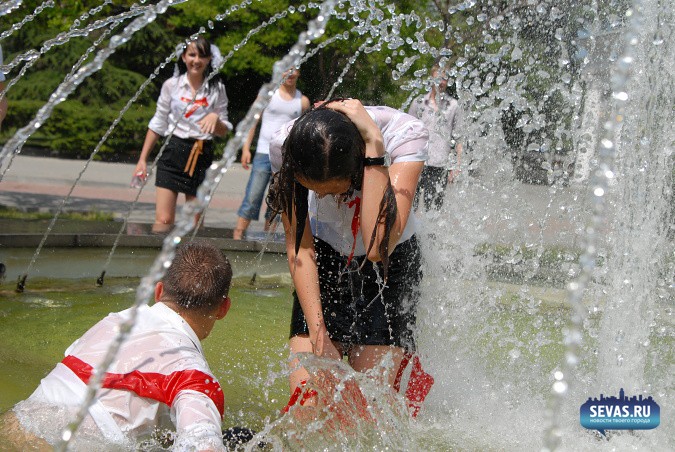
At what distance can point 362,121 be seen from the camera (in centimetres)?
283

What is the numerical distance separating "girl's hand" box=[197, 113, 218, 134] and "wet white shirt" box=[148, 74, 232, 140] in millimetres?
36

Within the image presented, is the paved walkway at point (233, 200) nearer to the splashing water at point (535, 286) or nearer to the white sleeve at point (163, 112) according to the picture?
the splashing water at point (535, 286)

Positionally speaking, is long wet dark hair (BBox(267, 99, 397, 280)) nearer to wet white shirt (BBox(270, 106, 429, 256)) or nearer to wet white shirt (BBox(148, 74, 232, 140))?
wet white shirt (BBox(270, 106, 429, 256))

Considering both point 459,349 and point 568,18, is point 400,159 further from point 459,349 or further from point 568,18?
point 568,18

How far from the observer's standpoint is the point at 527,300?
5488 millimetres

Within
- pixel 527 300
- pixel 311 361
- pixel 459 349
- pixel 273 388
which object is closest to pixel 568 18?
pixel 527 300

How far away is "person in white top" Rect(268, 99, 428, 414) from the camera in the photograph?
2.73 meters

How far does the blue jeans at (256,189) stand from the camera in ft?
25.1

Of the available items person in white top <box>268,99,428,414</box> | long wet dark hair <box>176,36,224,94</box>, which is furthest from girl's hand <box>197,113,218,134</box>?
person in white top <box>268,99,428,414</box>

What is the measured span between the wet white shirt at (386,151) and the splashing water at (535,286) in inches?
10.7

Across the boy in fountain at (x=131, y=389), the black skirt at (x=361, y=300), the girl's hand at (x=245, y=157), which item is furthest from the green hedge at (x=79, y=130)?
the boy in fountain at (x=131, y=389)

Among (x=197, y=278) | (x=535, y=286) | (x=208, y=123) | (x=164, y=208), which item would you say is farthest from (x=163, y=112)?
(x=197, y=278)

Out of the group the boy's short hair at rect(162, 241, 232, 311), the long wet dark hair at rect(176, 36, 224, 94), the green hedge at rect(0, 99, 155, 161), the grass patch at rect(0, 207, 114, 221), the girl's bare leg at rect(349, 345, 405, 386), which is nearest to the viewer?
the boy's short hair at rect(162, 241, 232, 311)

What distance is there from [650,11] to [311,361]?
246 cm
